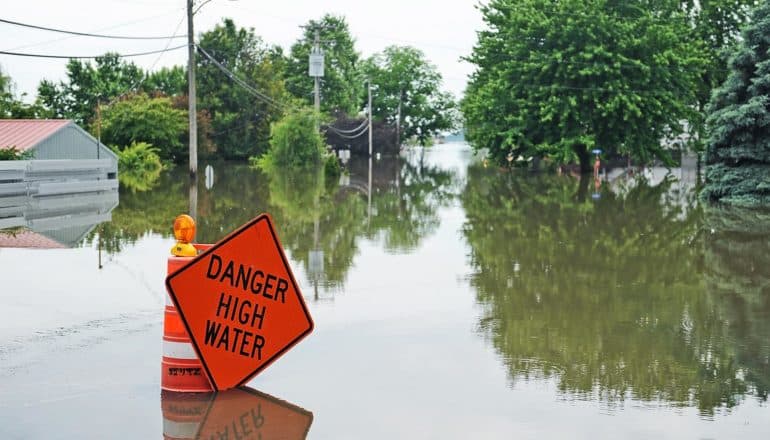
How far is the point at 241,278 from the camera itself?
8.37 meters

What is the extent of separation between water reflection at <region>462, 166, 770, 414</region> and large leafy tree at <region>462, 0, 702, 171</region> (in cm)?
3469

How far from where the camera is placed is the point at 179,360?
27.7ft

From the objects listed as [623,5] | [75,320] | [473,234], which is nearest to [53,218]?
[473,234]

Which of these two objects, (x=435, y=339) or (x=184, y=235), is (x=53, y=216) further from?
(x=184, y=235)

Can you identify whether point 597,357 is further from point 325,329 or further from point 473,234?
point 473,234

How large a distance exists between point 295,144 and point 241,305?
6605 centimetres

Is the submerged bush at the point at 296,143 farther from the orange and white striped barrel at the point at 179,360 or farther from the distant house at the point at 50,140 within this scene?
the orange and white striped barrel at the point at 179,360

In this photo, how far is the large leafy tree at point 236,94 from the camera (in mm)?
96875

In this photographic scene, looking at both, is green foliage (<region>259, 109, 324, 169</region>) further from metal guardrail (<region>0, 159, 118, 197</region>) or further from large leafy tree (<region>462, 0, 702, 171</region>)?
metal guardrail (<region>0, 159, 118, 197</region>)

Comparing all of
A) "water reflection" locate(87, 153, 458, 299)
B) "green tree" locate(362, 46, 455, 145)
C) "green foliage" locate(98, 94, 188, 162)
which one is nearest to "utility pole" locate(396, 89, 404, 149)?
"green tree" locate(362, 46, 455, 145)

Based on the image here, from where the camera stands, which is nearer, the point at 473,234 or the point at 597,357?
the point at 597,357

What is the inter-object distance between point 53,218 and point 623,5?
4641 cm

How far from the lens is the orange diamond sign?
812 centimetres

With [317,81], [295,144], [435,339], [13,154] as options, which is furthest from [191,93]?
[435,339]
